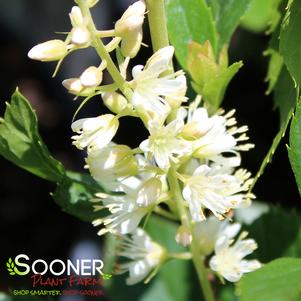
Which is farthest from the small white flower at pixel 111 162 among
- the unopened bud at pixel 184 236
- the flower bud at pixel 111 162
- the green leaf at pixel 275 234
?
the green leaf at pixel 275 234

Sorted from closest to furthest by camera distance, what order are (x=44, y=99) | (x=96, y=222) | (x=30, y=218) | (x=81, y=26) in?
(x=81, y=26) < (x=96, y=222) < (x=30, y=218) < (x=44, y=99)

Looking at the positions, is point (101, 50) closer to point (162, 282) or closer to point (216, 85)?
point (216, 85)

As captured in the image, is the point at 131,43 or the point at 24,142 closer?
the point at 131,43

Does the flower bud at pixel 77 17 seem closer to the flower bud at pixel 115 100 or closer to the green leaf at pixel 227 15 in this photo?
the flower bud at pixel 115 100

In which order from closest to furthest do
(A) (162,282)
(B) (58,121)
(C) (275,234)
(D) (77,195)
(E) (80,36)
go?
(E) (80,36), (D) (77,195), (C) (275,234), (A) (162,282), (B) (58,121)

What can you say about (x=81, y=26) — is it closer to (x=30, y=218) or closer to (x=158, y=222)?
(x=158, y=222)

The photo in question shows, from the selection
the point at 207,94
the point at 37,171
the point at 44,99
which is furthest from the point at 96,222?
the point at 44,99

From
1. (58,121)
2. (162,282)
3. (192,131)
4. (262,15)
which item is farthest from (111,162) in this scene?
(58,121)
